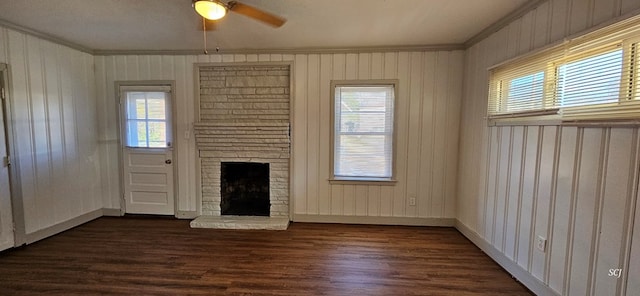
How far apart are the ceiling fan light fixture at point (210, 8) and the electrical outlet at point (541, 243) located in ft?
9.71

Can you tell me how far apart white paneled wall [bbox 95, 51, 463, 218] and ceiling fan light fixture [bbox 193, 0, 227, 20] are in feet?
5.71

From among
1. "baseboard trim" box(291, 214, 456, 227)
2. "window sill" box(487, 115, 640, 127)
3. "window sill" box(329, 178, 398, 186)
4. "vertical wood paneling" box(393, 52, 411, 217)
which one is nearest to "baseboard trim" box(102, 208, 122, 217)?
"baseboard trim" box(291, 214, 456, 227)

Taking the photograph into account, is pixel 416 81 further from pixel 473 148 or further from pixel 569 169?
pixel 569 169

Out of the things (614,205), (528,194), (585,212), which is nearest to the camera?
(614,205)

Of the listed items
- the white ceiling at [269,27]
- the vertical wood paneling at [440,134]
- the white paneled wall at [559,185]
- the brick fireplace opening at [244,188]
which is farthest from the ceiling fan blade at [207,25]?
the white paneled wall at [559,185]

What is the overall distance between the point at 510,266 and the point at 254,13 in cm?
310

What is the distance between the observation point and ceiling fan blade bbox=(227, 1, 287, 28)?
1840mm

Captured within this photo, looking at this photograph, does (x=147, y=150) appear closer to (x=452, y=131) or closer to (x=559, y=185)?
(x=452, y=131)

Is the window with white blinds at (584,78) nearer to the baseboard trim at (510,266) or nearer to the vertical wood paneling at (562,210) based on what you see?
the vertical wood paneling at (562,210)

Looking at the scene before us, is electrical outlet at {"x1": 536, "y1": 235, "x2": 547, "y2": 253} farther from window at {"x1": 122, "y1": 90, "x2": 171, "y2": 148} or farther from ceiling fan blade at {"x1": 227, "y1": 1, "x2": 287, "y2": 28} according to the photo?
window at {"x1": 122, "y1": 90, "x2": 171, "y2": 148}

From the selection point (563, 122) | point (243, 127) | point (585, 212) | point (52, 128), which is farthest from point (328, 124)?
point (52, 128)

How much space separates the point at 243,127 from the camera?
3646 millimetres

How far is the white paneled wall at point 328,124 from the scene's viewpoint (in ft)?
11.2

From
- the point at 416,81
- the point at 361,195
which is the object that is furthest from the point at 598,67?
the point at 361,195
